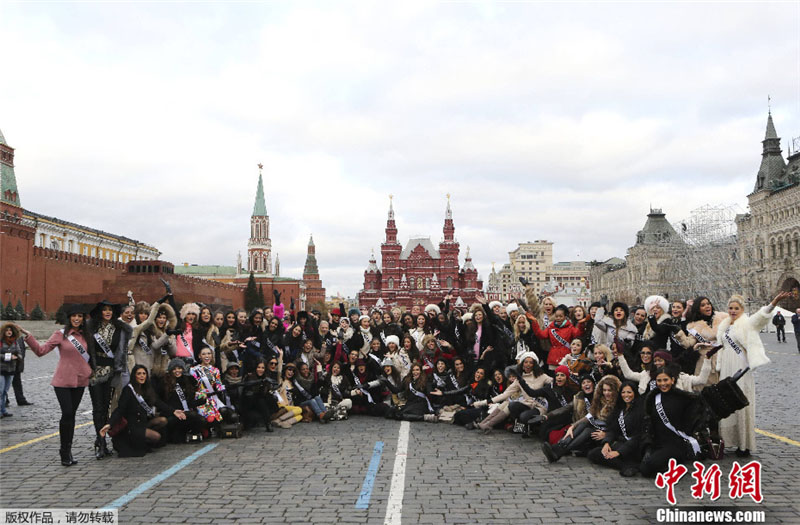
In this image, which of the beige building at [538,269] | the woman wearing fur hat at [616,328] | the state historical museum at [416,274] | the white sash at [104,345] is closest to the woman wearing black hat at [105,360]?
the white sash at [104,345]

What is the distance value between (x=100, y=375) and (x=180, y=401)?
109 cm

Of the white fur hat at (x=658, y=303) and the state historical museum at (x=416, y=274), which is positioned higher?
the state historical museum at (x=416, y=274)

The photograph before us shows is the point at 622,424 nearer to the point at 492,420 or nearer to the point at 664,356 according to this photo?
the point at 664,356

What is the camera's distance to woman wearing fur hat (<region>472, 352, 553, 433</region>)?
791cm

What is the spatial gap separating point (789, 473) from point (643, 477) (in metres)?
1.47

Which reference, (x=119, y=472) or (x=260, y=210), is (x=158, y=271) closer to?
(x=119, y=472)

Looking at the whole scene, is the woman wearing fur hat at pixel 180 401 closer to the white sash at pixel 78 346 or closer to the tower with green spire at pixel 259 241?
the white sash at pixel 78 346

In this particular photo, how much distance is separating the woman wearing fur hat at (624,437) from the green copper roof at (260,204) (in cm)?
11714

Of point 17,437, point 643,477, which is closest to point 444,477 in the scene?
point 643,477

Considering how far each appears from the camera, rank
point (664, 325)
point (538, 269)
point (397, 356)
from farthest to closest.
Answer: point (538, 269) < point (397, 356) < point (664, 325)

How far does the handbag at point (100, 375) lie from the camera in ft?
22.2

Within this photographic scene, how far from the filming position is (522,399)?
8.15 meters

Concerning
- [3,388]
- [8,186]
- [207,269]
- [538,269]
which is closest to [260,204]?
[207,269]

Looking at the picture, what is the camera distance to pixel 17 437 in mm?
7887
